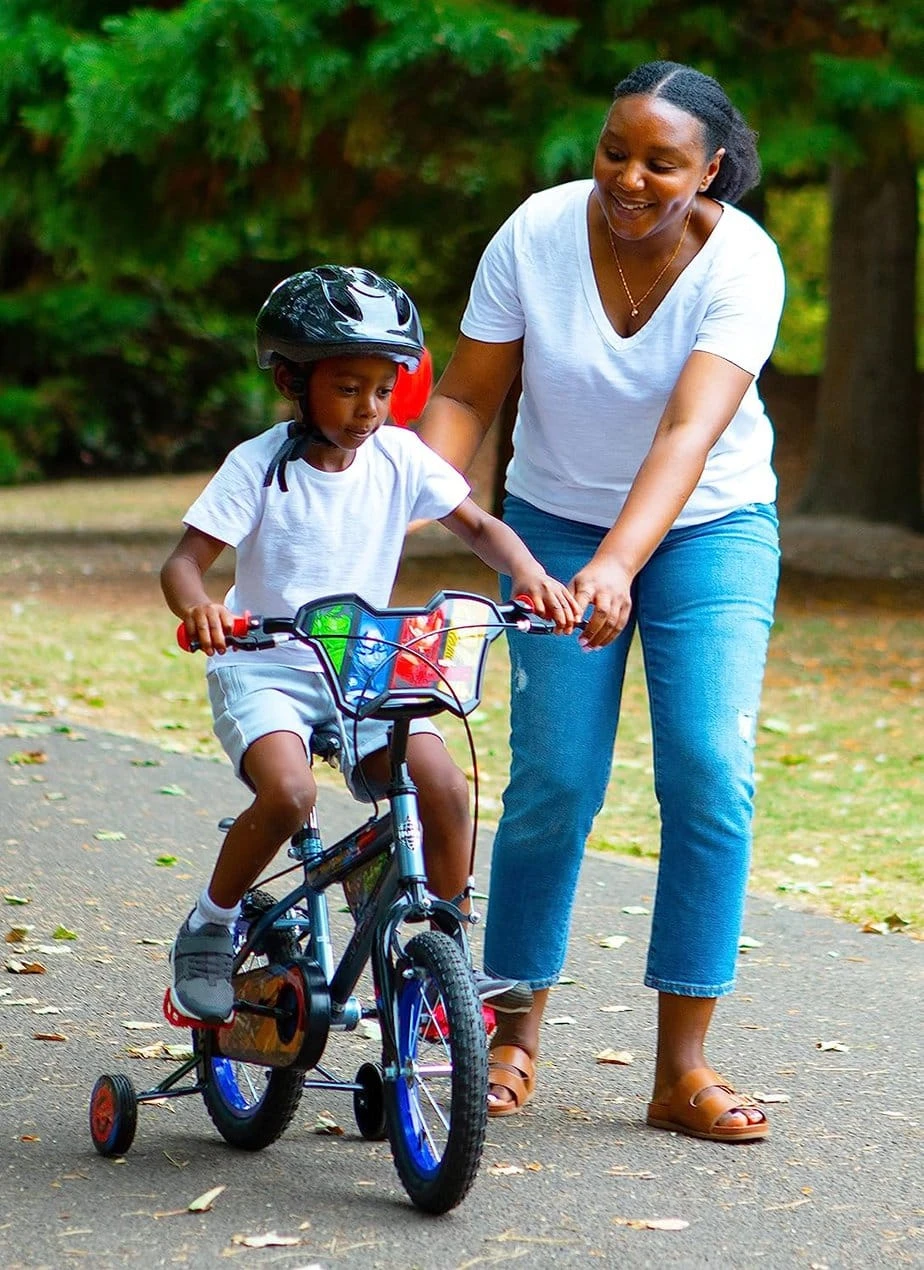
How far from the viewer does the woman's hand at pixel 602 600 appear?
11.5ft

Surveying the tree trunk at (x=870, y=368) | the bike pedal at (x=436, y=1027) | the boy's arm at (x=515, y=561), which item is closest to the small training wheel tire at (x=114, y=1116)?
the bike pedal at (x=436, y=1027)

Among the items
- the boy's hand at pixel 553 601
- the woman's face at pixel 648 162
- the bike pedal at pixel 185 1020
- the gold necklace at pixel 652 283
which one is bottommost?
the bike pedal at pixel 185 1020

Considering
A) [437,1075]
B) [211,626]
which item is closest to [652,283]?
[211,626]

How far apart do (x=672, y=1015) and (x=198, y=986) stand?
Answer: 975 mm

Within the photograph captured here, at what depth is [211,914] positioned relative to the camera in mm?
3705

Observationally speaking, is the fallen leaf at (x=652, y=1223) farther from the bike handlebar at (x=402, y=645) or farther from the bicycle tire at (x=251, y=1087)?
the bike handlebar at (x=402, y=645)

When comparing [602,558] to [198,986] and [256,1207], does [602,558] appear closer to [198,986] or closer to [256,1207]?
[198,986]

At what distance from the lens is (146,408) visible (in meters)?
29.2

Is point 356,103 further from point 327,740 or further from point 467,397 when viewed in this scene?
point 327,740

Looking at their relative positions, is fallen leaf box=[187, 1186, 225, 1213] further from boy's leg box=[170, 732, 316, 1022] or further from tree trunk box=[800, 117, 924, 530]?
tree trunk box=[800, 117, 924, 530]

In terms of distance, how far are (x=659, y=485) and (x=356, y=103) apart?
30.9 ft

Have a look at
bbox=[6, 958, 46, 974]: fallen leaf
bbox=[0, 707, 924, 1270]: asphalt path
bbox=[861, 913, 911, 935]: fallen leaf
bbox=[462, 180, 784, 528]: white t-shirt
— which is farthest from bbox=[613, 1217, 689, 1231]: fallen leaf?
bbox=[861, 913, 911, 935]: fallen leaf

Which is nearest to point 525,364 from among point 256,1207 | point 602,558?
point 602,558

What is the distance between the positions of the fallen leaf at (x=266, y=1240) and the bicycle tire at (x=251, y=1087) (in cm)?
36
